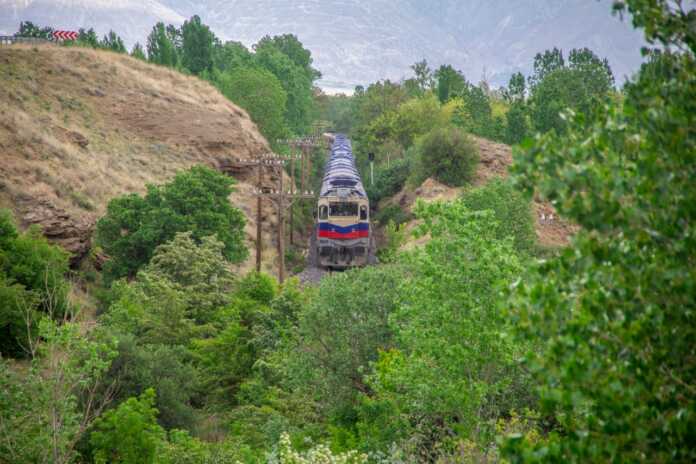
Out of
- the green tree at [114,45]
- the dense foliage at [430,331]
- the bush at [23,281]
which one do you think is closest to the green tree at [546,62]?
the green tree at [114,45]

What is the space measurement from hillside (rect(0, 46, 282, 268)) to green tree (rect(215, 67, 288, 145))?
141 inches

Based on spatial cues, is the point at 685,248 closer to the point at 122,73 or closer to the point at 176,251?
the point at 176,251

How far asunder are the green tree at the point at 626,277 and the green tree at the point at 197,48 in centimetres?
9667

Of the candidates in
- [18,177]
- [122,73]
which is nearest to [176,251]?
[18,177]

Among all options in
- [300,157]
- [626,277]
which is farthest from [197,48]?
[626,277]

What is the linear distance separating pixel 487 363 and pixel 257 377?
42.8 ft

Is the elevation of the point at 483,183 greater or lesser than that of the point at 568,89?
lesser

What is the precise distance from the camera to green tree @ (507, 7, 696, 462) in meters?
6.87

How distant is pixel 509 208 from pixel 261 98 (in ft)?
185

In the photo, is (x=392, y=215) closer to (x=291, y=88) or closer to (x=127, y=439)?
(x=127, y=439)

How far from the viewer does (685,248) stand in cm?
690

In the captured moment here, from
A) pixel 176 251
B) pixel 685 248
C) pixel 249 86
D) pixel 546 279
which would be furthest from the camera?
pixel 249 86

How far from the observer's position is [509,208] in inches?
1462

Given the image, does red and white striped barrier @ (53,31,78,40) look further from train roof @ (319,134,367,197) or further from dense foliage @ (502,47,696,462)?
dense foliage @ (502,47,696,462)
